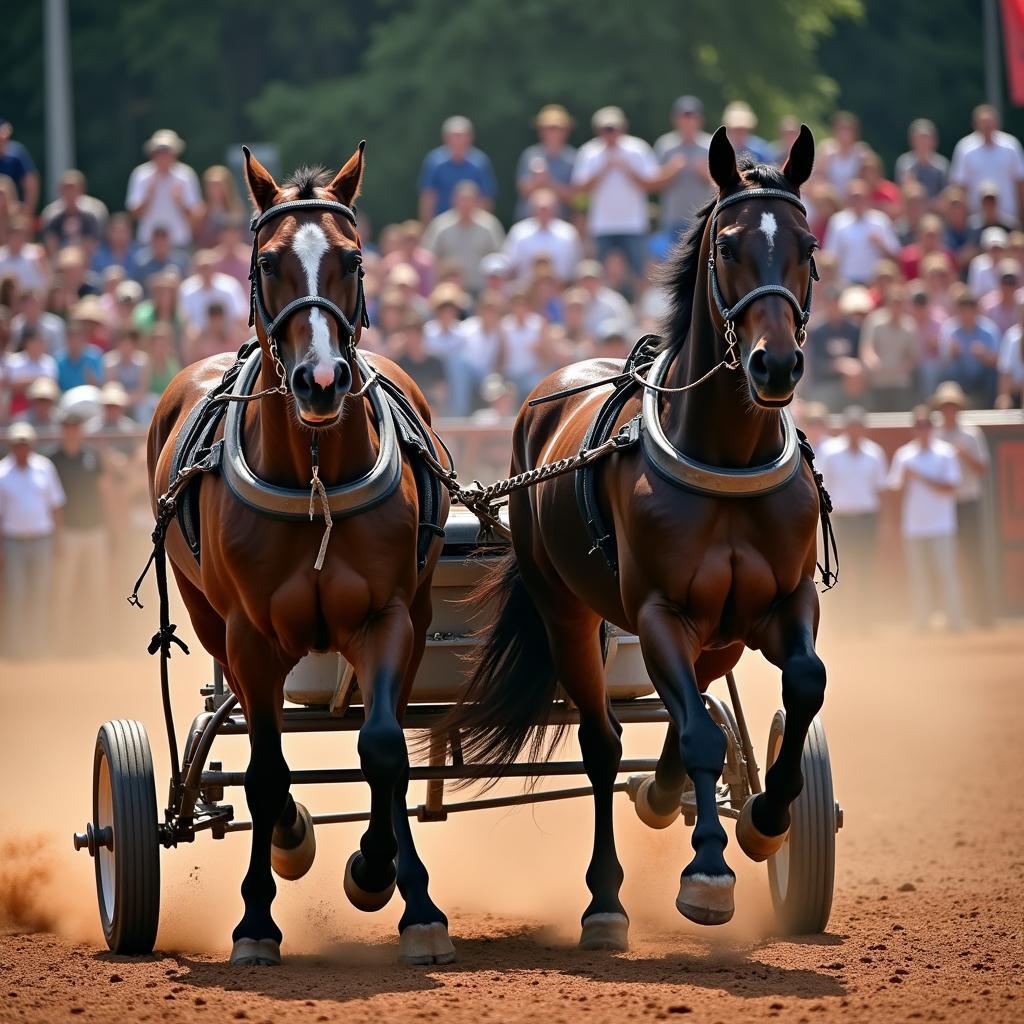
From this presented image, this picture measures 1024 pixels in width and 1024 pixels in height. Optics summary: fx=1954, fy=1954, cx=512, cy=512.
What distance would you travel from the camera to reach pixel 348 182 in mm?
5836

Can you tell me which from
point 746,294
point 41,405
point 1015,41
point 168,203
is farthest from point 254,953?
point 1015,41

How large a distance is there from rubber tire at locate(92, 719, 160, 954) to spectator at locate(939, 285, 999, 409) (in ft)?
33.9

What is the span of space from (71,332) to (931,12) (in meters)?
18.3

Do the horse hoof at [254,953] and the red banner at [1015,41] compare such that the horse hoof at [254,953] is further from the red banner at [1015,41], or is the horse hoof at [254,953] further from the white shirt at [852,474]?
the red banner at [1015,41]

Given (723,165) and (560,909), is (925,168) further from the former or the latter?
(723,165)

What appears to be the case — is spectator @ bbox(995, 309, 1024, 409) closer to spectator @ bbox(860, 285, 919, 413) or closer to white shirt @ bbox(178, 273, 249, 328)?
spectator @ bbox(860, 285, 919, 413)

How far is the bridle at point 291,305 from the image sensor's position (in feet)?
17.6

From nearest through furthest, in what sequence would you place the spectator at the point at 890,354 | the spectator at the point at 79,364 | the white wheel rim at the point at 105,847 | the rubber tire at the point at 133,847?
the rubber tire at the point at 133,847 < the white wheel rim at the point at 105,847 < the spectator at the point at 79,364 < the spectator at the point at 890,354

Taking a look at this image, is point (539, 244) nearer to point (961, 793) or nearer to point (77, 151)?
point (961, 793)

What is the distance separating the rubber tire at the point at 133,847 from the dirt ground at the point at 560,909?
4.0 inches

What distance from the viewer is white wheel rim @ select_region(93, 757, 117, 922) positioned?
6.30 meters

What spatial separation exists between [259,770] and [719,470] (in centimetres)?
164

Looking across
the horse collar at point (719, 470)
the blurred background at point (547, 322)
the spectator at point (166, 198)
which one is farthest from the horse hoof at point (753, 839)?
the spectator at point (166, 198)

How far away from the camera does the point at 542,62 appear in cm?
2434
